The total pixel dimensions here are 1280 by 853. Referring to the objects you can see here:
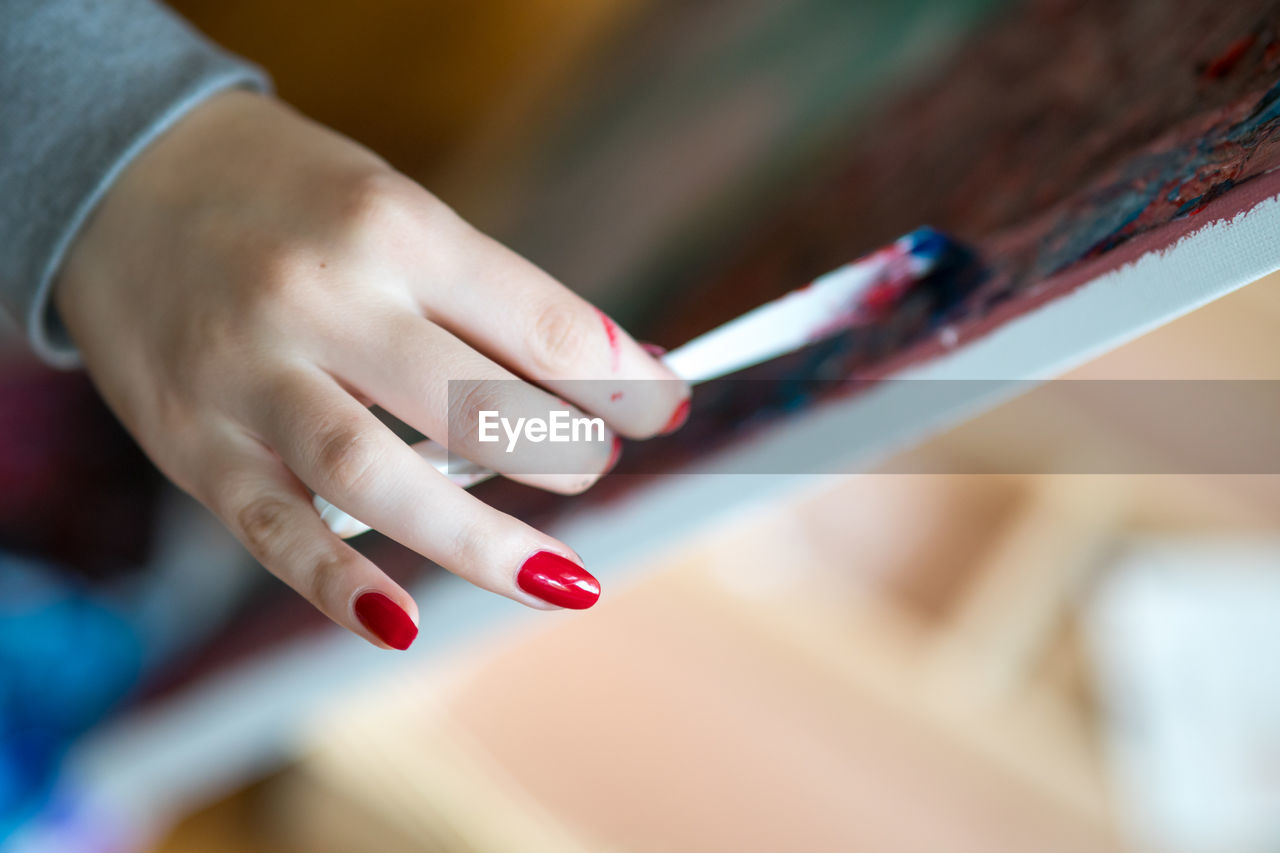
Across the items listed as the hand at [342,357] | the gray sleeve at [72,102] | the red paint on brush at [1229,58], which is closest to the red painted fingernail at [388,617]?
the hand at [342,357]

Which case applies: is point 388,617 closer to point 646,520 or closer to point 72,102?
point 646,520

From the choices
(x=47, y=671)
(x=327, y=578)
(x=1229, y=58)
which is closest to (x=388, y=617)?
(x=327, y=578)

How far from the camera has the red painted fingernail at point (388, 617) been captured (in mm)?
262

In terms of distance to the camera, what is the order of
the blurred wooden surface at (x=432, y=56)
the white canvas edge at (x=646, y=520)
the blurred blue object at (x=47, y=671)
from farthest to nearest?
the blurred wooden surface at (x=432, y=56) < the blurred blue object at (x=47, y=671) < the white canvas edge at (x=646, y=520)

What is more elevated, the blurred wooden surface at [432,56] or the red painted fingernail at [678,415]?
the blurred wooden surface at [432,56]

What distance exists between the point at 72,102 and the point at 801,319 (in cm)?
32

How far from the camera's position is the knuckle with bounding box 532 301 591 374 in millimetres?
280

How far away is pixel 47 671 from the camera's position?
1.94 ft

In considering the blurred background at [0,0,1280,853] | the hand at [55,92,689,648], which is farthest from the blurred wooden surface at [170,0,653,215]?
the hand at [55,92,689,648]

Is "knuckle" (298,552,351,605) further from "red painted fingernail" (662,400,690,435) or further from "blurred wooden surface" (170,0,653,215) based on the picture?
"blurred wooden surface" (170,0,653,215)

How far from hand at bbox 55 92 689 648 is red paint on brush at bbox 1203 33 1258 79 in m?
0.25

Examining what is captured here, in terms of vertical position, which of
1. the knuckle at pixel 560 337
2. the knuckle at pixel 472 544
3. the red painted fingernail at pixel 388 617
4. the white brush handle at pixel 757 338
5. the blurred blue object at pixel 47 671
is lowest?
the blurred blue object at pixel 47 671
